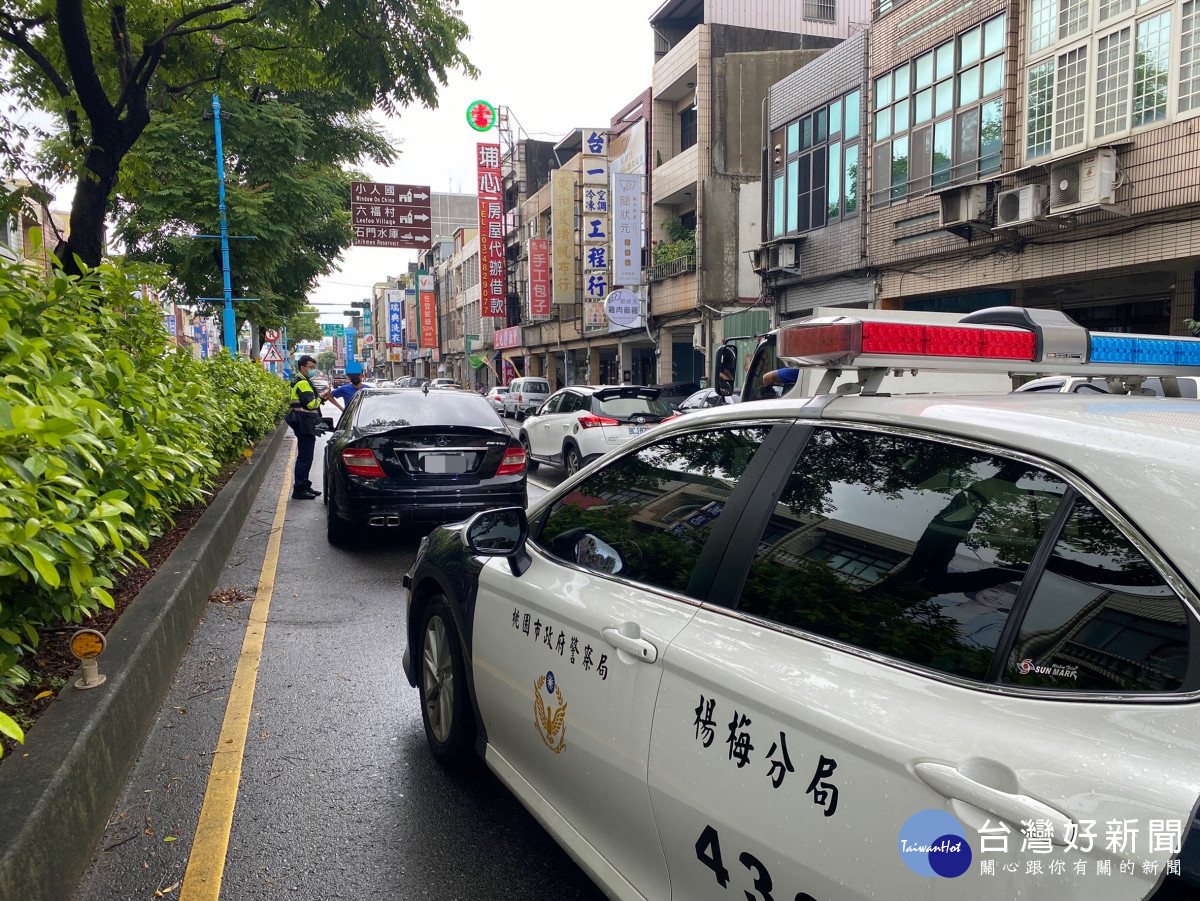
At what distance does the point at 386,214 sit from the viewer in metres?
22.0

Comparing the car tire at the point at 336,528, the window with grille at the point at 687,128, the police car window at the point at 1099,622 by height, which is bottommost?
the car tire at the point at 336,528

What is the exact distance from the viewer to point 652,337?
2925 cm

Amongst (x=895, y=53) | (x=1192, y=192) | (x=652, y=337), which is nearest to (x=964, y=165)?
(x=895, y=53)

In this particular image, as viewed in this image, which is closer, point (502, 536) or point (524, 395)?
point (502, 536)

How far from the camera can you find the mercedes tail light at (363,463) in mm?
7227

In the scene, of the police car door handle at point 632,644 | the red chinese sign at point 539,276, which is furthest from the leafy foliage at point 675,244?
the police car door handle at point 632,644

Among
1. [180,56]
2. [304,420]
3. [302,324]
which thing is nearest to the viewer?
[180,56]

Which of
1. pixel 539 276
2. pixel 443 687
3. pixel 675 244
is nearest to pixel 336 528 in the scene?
pixel 443 687

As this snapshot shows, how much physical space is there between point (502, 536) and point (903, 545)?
Result: 5.09ft

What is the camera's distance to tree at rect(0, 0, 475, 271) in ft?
27.6

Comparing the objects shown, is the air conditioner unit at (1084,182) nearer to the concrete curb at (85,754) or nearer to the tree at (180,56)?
the tree at (180,56)

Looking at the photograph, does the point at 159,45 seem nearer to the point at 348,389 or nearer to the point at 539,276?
the point at 348,389

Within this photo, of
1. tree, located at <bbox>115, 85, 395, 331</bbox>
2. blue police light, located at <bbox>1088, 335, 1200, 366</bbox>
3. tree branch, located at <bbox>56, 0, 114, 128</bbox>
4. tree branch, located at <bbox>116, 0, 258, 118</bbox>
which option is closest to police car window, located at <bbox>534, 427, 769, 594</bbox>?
blue police light, located at <bbox>1088, 335, 1200, 366</bbox>
